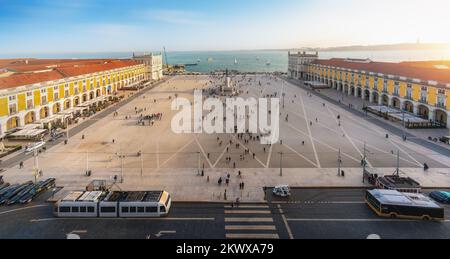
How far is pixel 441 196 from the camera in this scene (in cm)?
2998

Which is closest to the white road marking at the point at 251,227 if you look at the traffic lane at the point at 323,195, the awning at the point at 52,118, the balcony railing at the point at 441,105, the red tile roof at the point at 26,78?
the traffic lane at the point at 323,195

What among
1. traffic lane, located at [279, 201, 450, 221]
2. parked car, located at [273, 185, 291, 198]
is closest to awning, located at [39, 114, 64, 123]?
parked car, located at [273, 185, 291, 198]

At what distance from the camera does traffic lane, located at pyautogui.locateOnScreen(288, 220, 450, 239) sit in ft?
78.5

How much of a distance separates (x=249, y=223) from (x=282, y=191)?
6.05m

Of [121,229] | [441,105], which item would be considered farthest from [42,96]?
[441,105]

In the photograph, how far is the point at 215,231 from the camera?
24.7 meters

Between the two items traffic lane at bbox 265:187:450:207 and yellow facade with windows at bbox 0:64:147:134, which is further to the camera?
yellow facade with windows at bbox 0:64:147:134

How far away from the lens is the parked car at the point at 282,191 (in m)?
30.8

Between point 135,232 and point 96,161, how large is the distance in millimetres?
19582

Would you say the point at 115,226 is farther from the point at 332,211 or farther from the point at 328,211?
the point at 332,211

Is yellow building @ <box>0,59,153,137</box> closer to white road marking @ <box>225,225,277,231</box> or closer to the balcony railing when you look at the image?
white road marking @ <box>225,225,277,231</box>

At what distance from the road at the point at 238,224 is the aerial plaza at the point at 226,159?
9.50 feet
